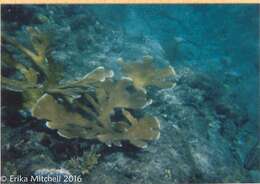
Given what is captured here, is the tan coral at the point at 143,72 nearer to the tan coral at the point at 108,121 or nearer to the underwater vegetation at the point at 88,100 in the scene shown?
the underwater vegetation at the point at 88,100

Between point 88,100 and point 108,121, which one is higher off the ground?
point 88,100

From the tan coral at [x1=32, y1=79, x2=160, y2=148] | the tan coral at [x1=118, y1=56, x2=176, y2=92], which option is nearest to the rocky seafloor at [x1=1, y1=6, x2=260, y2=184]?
the tan coral at [x1=32, y1=79, x2=160, y2=148]

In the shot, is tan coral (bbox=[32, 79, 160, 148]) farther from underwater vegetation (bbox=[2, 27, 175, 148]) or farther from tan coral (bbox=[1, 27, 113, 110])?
tan coral (bbox=[1, 27, 113, 110])

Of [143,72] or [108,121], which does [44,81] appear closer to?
[108,121]

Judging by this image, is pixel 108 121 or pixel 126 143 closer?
pixel 108 121

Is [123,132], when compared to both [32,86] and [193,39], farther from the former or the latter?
[193,39]

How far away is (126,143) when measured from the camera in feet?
14.0

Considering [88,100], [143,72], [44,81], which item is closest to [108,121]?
[88,100]

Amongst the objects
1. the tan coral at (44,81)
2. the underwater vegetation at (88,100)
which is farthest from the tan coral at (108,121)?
the tan coral at (44,81)

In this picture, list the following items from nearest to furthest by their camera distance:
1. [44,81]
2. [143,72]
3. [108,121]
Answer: [108,121]
[44,81]
[143,72]

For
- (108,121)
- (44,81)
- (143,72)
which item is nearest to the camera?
(108,121)

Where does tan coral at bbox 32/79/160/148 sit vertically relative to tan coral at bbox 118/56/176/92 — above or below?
below

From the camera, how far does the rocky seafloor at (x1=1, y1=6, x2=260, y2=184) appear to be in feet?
13.3

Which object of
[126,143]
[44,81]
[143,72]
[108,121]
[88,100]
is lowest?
[126,143]
